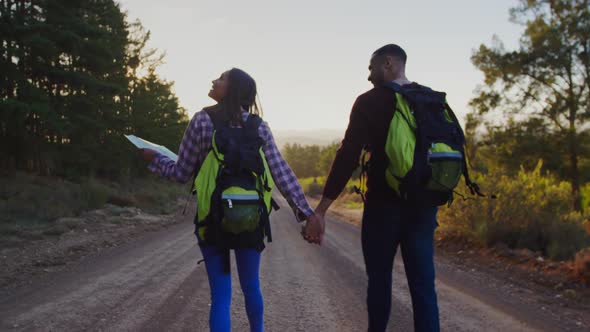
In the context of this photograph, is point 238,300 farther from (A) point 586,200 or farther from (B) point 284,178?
(A) point 586,200

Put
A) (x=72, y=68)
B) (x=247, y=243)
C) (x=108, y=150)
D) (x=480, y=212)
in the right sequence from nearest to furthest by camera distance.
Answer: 1. (x=247, y=243)
2. (x=480, y=212)
3. (x=72, y=68)
4. (x=108, y=150)

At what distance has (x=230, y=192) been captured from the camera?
2180mm

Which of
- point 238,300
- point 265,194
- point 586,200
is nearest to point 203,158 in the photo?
point 265,194

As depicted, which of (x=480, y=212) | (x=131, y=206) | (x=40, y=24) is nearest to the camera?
(x=480, y=212)

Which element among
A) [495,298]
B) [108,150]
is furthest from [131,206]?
[495,298]

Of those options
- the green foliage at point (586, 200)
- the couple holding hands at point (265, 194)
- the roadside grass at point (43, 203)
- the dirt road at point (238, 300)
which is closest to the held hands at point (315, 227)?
the couple holding hands at point (265, 194)

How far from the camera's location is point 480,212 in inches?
342

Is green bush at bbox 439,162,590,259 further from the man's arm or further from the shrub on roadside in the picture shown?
the man's arm

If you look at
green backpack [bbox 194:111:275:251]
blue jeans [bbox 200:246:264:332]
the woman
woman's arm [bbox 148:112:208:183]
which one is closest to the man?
the woman

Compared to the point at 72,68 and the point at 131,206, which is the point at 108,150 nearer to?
the point at 72,68

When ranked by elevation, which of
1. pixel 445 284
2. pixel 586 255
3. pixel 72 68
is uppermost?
pixel 72 68

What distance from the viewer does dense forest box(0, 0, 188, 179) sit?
591 inches

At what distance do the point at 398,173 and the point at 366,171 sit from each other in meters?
0.24

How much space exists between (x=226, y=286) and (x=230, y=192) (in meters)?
0.55
